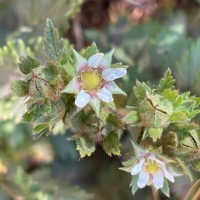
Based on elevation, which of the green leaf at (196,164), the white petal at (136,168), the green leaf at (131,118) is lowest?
the green leaf at (196,164)

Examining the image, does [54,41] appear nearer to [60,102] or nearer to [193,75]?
[60,102]

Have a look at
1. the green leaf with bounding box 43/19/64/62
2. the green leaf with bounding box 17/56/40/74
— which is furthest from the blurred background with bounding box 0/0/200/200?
the green leaf with bounding box 17/56/40/74

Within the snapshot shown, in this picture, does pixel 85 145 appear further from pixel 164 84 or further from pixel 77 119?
pixel 164 84

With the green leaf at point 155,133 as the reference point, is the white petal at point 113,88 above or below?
above

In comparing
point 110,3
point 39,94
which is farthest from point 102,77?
point 110,3

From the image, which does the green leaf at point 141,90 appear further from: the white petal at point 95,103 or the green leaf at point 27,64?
the green leaf at point 27,64

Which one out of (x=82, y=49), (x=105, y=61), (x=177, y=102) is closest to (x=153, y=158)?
(x=177, y=102)

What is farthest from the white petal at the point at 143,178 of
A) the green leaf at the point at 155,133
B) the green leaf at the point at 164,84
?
the green leaf at the point at 164,84
